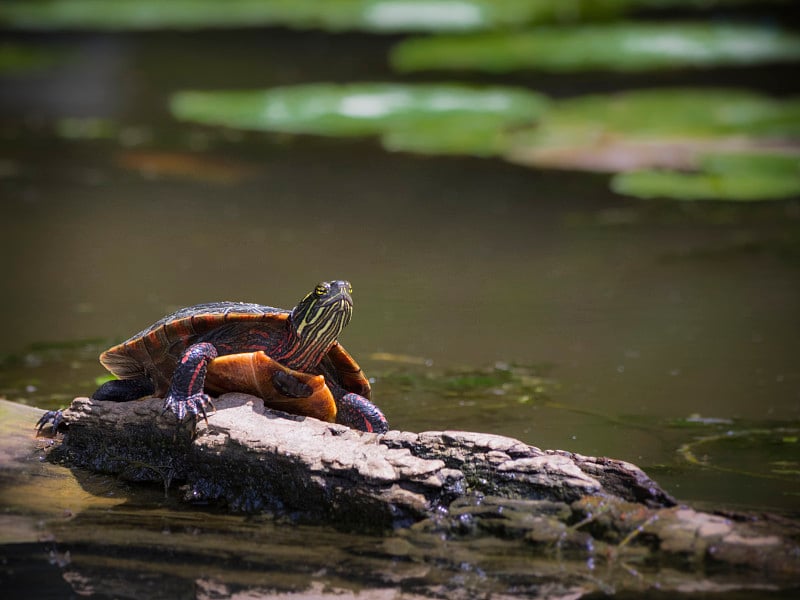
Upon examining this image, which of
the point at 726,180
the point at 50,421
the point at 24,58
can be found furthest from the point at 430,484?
the point at 24,58

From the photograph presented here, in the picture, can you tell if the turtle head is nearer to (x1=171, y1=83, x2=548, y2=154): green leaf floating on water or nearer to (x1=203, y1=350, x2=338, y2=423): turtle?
(x1=203, y1=350, x2=338, y2=423): turtle

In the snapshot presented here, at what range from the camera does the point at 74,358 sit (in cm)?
376

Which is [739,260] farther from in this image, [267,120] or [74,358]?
[267,120]

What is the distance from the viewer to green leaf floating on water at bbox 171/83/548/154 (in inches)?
310

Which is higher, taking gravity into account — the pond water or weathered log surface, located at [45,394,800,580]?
the pond water

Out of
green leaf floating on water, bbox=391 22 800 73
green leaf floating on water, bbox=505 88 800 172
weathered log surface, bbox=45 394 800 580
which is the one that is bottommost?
weathered log surface, bbox=45 394 800 580

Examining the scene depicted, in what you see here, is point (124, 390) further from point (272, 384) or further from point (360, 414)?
point (360, 414)

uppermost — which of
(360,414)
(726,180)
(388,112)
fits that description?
(388,112)

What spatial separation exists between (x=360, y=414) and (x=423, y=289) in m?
2.10

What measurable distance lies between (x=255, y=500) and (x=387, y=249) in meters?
3.17

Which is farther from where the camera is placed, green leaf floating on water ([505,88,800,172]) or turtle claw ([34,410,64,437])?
green leaf floating on water ([505,88,800,172])

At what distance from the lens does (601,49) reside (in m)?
9.84

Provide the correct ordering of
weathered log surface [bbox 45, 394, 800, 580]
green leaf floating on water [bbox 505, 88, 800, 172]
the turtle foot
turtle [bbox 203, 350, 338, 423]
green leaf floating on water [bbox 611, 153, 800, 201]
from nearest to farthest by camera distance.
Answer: weathered log surface [bbox 45, 394, 800, 580], the turtle foot, turtle [bbox 203, 350, 338, 423], green leaf floating on water [bbox 611, 153, 800, 201], green leaf floating on water [bbox 505, 88, 800, 172]

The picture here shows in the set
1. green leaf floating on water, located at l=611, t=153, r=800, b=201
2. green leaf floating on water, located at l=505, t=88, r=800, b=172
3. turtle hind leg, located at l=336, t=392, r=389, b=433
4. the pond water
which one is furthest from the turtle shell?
green leaf floating on water, located at l=505, t=88, r=800, b=172
